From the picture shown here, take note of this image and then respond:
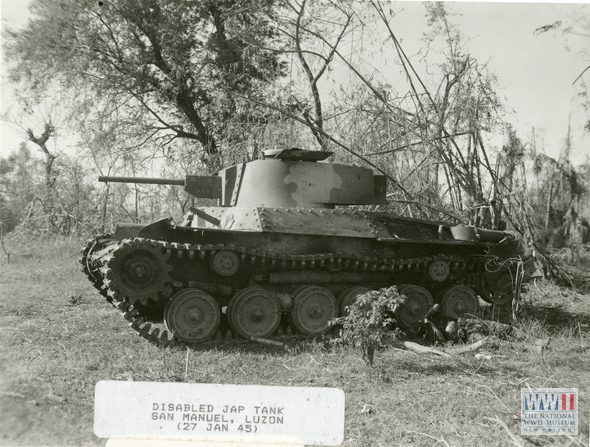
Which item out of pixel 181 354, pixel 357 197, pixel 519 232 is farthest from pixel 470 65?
pixel 181 354

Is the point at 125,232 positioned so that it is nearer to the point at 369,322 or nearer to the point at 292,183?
the point at 292,183

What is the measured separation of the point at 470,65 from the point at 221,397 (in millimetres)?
9320

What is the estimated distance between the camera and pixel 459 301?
31.0 ft

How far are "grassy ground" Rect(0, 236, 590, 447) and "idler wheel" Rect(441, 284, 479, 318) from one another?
3.67 feet

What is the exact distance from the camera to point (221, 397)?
5348 millimetres

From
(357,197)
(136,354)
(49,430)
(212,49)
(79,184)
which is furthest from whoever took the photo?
(79,184)

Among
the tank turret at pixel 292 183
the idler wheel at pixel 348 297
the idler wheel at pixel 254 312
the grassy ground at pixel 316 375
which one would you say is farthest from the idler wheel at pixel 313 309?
the tank turret at pixel 292 183

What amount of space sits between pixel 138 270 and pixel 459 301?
5281 mm

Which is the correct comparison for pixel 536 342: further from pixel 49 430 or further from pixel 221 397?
pixel 49 430

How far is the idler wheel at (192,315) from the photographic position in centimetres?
757

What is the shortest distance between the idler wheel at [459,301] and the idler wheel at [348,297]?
1577mm

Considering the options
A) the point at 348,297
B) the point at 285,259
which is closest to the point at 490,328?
the point at 348,297
